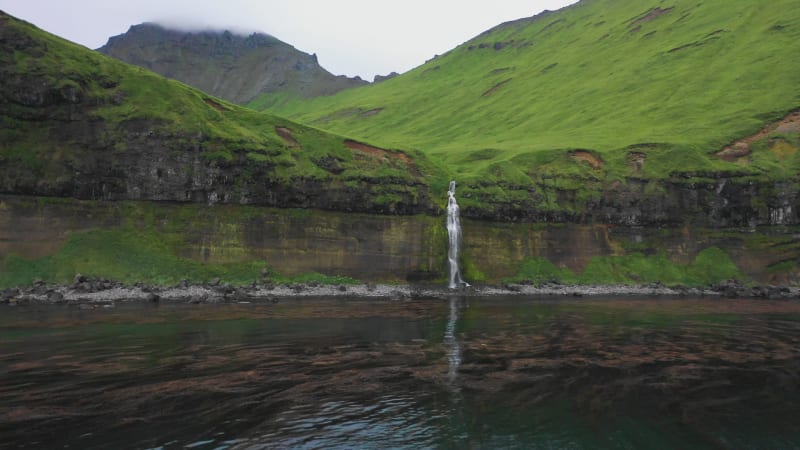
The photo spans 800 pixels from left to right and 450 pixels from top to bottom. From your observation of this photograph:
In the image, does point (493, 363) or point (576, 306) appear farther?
point (576, 306)

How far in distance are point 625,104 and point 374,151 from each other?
85.2 meters

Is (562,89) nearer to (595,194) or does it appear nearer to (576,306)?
(595,194)

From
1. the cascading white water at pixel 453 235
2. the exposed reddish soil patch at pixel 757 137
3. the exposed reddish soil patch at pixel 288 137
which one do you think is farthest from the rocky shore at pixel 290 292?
the exposed reddish soil patch at pixel 757 137

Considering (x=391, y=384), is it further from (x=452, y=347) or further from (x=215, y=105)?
(x=215, y=105)

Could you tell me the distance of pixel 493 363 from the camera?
20.3 metres

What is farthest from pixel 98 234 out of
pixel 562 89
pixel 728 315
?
pixel 562 89

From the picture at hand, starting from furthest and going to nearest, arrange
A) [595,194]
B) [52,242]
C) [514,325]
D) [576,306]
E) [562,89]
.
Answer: [562,89]
[595,194]
[52,242]
[576,306]
[514,325]

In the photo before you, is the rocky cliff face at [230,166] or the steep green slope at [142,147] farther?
the rocky cliff face at [230,166]

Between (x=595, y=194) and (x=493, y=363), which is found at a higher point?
(x=595, y=194)

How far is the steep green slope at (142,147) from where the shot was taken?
5712 centimetres

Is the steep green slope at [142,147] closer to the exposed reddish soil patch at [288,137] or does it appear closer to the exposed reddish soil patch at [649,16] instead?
→ the exposed reddish soil patch at [288,137]

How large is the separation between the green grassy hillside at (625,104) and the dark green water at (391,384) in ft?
176

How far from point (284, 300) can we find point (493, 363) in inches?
1278

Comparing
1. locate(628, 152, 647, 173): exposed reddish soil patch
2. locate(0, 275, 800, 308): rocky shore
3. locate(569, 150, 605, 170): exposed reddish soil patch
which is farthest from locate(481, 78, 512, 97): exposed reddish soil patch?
locate(0, 275, 800, 308): rocky shore
